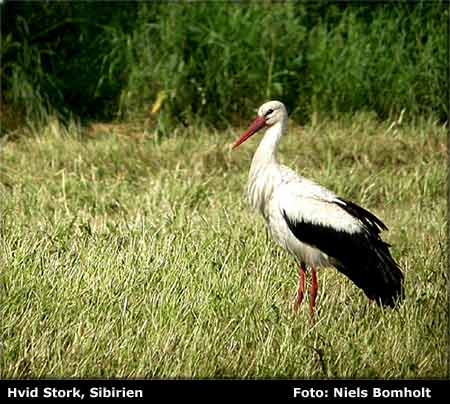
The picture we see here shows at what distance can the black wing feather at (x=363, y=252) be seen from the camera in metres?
4.73

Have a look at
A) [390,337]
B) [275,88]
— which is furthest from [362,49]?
[390,337]

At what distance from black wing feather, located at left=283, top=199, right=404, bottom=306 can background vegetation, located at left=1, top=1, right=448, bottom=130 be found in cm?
406

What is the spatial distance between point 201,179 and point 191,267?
94.5 inches

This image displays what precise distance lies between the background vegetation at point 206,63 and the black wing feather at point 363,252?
160 inches

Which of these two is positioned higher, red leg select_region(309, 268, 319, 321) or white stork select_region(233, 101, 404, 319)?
white stork select_region(233, 101, 404, 319)

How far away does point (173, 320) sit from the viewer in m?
4.34

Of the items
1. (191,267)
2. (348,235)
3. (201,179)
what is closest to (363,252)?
(348,235)

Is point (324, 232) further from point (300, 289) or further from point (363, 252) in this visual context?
point (300, 289)

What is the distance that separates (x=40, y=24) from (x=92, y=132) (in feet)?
4.17

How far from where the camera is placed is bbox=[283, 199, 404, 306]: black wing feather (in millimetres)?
4734

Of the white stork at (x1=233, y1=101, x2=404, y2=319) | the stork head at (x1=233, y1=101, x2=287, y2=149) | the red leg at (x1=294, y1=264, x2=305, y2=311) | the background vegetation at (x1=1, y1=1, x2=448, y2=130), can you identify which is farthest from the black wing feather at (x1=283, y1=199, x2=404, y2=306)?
the background vegetation at (x1=1, y1=1, x2=448, y2=130)

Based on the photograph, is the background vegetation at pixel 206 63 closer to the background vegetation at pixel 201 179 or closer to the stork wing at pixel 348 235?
the background vegetation at pixel 201 179

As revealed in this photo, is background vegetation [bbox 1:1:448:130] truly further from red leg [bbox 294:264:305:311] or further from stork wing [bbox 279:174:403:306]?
stork wing [bbox 279:174:403:306]

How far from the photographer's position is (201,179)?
7.40 meters
